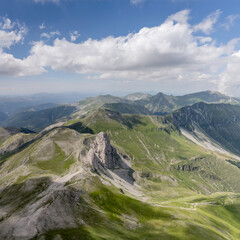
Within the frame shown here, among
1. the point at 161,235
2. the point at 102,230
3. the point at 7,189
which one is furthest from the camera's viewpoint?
the point at 7,189

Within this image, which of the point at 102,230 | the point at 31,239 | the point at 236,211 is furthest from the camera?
the point at 236,211

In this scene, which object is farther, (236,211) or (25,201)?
(236,211)

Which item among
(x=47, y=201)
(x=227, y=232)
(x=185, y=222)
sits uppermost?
(x=47, y=201)

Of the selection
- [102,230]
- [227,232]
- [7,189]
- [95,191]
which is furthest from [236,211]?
[7,189]

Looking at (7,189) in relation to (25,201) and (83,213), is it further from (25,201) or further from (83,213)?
(83,213)

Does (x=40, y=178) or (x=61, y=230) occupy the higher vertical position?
(x=61, y=230)

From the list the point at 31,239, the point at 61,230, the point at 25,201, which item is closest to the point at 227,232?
the point at 61,230

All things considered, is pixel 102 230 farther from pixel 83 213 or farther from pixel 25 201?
pixel 25 201

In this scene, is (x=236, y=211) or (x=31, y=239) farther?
(x=236, y=211)

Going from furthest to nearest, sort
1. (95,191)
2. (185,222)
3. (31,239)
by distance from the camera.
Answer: (95,191) → (185,222) → (31,239)
